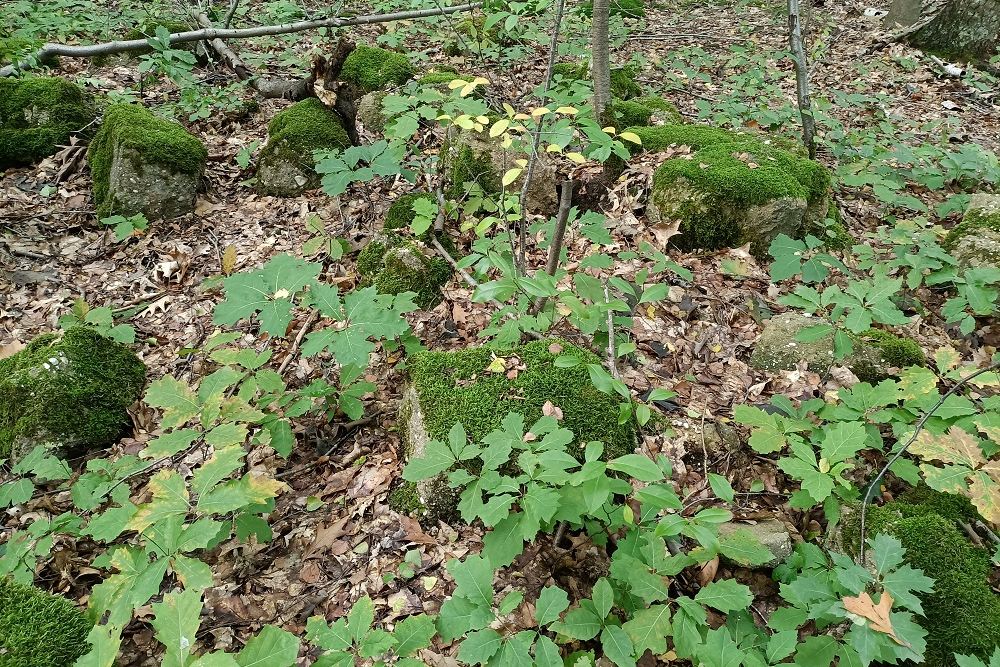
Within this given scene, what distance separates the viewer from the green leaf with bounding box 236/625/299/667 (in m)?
1.69

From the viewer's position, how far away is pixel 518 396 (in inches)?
107

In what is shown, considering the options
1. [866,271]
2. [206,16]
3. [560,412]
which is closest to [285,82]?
[206,16]

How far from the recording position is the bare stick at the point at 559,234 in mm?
2535

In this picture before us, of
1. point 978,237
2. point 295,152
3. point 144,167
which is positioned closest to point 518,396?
point 978,237

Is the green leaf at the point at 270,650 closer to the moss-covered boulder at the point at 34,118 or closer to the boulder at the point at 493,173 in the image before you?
the boulder at the point at 493,173

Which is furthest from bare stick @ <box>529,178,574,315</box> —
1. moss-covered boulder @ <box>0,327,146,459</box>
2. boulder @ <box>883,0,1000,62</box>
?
boulder @ <box>883,0,1000,62</box>

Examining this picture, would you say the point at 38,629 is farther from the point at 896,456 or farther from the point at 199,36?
the point at 199,36

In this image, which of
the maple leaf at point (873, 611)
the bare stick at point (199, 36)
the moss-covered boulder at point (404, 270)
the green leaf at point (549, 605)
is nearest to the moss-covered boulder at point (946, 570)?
the maple leaf at point (873, 611)

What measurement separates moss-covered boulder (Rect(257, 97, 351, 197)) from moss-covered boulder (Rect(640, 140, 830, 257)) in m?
3.40

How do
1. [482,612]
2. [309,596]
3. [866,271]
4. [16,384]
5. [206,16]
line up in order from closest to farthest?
1. [482,612]
2. [309,596]
3. [16,384]
4. [866,271]
5. [206,16]

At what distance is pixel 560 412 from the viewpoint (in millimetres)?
2643

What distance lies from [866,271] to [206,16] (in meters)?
9.56

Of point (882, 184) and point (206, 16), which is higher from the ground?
point (206, 16)

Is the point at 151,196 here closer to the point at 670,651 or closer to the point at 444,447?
the point at 444,447
